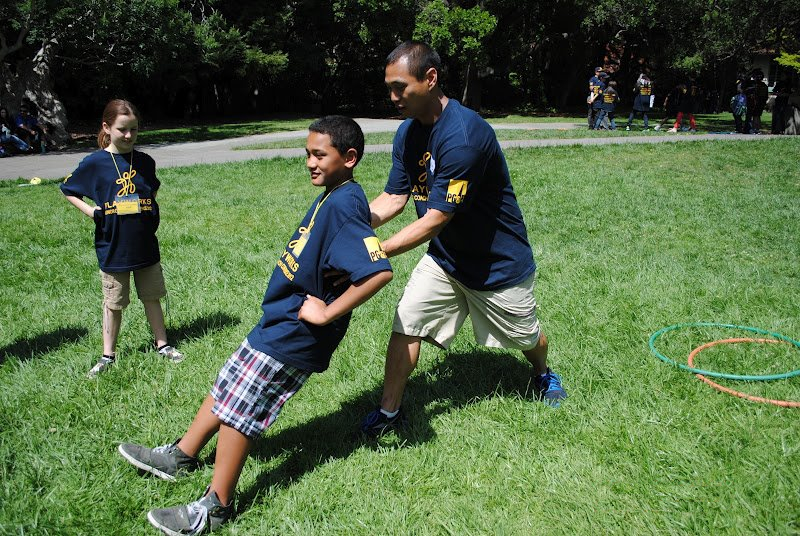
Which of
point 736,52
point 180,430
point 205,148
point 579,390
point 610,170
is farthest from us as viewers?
point 736,52

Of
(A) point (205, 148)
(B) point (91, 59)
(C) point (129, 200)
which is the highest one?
(B) point (91, 59)

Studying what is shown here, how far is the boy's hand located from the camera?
2.57 m

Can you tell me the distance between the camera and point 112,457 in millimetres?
3246

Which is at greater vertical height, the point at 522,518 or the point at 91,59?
the point at 91,59

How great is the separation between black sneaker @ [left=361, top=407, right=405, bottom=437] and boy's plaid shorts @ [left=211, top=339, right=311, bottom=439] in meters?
0.81

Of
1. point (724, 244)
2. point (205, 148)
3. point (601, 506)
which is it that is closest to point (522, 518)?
point (601, 506)

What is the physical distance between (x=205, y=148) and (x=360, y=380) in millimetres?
16341

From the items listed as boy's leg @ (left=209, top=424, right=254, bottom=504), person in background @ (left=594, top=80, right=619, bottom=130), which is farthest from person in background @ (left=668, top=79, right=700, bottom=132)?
boy's leg @ (left=209, top=424, right=254, bottom=504)

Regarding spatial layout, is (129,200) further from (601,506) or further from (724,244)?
(724,244)

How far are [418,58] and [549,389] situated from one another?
206 cm

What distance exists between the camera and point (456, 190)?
3.03 meters

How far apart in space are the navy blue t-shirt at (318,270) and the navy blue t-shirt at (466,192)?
526 mm

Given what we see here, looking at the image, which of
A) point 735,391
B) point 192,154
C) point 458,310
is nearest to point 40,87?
point 192,154

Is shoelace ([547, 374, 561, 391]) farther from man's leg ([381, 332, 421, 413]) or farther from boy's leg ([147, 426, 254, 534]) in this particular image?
boy's leg ([147, 426, 254, 534])
